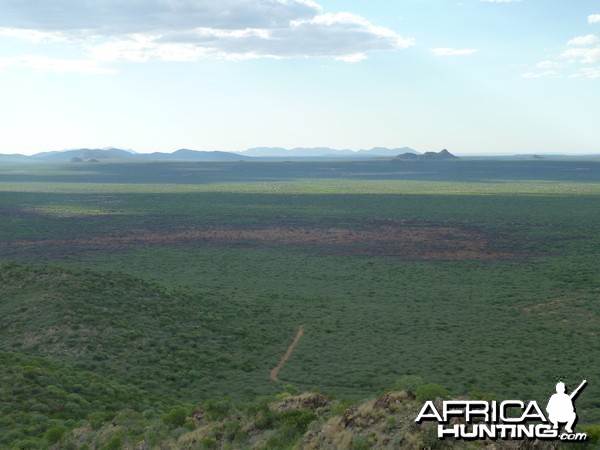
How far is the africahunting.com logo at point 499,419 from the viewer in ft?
36.1

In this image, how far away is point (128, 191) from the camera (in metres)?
138

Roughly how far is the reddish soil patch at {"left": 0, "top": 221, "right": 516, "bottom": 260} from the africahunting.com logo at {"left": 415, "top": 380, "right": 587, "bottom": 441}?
45.1 metres

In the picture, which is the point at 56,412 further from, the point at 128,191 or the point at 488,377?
the point at 128,191

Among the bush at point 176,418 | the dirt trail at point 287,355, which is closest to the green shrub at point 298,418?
the bush at point 176,418

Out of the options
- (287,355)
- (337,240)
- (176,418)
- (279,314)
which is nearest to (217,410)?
(176,418)

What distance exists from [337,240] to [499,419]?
5592cm

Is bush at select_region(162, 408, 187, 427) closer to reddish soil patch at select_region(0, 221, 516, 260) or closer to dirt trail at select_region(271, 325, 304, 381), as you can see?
dirt trail at select_region(271, 325, 304, 381)

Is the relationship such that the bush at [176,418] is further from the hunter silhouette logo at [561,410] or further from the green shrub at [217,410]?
the hunter silhouette logo at [561,410]

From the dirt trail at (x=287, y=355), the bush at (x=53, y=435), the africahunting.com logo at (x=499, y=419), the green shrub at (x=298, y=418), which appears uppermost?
the africahunting.com logo at (x=499, y=419)

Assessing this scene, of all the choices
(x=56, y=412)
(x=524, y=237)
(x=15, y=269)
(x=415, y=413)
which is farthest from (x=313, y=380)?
(x=524, y=237)

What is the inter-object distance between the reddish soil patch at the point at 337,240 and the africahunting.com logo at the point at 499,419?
4508 cm

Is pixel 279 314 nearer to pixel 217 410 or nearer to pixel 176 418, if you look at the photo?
pixel 217 410

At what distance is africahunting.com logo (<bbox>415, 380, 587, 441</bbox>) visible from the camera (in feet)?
36.1

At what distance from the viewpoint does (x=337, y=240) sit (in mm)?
68000
